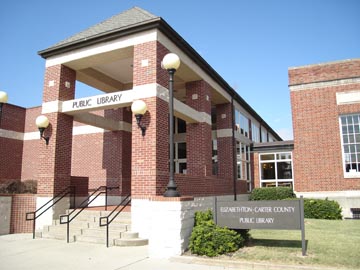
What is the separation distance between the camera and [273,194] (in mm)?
17469

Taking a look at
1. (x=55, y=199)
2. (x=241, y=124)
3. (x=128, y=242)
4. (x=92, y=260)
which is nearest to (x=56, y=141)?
(x=55, y=199)

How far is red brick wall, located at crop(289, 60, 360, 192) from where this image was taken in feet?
52.5

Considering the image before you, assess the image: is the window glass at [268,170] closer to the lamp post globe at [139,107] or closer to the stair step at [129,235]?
the lamp post globe at [139,107]

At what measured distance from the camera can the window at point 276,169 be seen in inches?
792

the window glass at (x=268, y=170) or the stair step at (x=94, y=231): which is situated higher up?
the window glass at (x=268, y=170)

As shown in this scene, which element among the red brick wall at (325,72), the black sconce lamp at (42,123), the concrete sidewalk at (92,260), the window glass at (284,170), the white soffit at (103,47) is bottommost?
the concrete sidewalk at (92,260)

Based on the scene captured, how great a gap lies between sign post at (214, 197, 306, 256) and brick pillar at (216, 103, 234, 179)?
9.15 metres

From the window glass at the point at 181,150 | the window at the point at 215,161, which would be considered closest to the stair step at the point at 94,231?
the window glass at the point at 181,150

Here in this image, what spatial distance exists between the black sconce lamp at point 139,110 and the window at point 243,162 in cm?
1012

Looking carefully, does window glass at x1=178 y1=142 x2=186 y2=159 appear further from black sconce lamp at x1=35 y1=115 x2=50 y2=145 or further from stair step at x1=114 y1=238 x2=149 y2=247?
stair step at x1=114 y1=238 x2=149 y2=247

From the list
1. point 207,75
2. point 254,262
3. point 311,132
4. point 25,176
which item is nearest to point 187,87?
point 207,75

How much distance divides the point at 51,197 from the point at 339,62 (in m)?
15.2

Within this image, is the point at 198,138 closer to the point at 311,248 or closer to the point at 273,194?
the point at 273,194

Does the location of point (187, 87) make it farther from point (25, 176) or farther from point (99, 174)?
point (25, 176)
